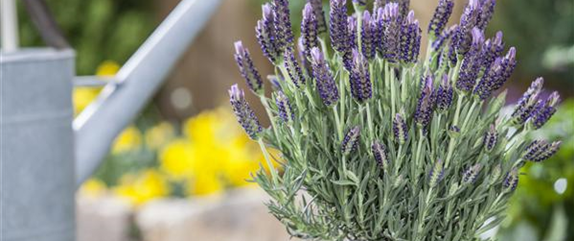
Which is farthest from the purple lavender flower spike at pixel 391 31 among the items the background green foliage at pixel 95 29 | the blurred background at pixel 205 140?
the background green foliage at pixel 95 29

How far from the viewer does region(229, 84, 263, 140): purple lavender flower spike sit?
684mm

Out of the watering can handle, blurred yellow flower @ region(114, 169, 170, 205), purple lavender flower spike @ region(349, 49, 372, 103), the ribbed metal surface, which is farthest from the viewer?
blurred yellow flower @ region(114, 169, 170, 205)

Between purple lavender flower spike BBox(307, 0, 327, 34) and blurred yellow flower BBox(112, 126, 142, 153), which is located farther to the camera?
blurred yellow flower BBox(112, 126, 142, 153)

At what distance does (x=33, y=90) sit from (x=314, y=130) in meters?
0.40

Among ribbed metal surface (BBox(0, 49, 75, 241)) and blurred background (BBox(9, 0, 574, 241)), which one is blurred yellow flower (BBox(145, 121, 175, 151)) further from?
ribbed metal surface (BBox(0, 49, 75, 241))

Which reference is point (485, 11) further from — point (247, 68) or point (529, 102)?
point (247, 68)

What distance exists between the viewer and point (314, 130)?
0.70 meters

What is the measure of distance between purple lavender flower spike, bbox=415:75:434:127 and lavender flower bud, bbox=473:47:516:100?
4 centimetres

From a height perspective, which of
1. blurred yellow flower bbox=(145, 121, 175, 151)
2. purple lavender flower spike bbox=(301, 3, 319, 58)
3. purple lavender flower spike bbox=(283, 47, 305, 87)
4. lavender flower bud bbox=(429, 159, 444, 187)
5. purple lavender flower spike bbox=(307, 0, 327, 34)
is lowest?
lavender flower bud bbox=(429, 159, 444, 187)

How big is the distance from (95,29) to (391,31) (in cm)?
398

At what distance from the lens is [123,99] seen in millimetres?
1144

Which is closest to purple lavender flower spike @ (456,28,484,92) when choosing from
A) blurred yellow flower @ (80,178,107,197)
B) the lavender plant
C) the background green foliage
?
the lavender plant

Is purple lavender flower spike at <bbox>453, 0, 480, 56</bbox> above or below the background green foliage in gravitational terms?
below

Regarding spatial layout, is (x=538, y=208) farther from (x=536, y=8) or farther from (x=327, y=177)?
(x=536, y=8)
